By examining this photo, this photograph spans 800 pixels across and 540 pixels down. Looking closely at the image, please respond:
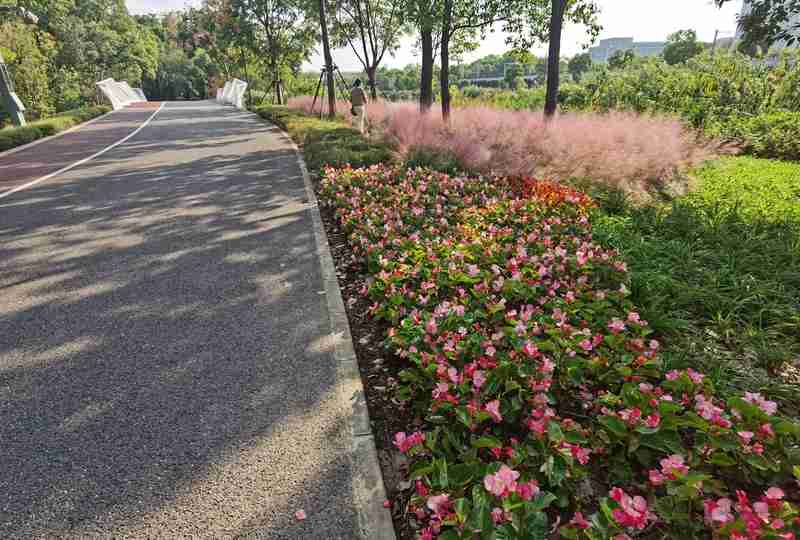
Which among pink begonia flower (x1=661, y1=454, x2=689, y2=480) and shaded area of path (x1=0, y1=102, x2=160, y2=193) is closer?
pink begonia flower (x1=661, y1=454, x2=689, y2=480)

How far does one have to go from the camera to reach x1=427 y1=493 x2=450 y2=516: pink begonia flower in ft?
5.95

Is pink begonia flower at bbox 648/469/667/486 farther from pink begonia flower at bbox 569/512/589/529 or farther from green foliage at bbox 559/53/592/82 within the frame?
green foliage at bbox 559/53/592/82

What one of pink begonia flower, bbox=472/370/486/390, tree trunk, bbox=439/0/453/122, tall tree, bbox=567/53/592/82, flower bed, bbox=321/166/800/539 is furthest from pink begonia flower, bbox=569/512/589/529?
tall tree, bbox=567/53/592/82

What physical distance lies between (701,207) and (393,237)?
4.51 m

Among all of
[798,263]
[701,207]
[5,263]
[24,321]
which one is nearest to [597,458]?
[798,263]

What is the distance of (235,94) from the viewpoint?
3119cm

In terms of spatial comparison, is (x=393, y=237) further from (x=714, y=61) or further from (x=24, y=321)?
(x=714, y=61)

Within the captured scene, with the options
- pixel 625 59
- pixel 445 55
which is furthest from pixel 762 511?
pixel 625 59

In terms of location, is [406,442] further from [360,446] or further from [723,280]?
[723,280]

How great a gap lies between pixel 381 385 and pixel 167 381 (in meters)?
1.43

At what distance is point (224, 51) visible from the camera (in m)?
35.8

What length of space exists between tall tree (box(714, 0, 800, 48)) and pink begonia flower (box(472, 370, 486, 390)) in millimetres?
7472

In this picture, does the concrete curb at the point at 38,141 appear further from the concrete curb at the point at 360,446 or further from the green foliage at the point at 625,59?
the green foliage at the point at 625,59

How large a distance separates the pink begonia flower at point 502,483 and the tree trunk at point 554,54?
9.87 meters
